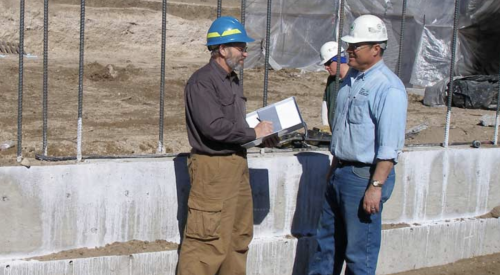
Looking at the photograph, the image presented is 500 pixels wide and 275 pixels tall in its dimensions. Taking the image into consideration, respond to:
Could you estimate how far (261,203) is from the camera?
5.96 metres

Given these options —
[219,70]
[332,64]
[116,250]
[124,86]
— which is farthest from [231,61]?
[124,86]

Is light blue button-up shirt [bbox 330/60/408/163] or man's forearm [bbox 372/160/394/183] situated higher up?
light blue button-up shirt [bbox 330/60/408/163]

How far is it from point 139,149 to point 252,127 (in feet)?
14.5

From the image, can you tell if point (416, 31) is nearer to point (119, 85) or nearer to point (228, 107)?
point (119, 85)

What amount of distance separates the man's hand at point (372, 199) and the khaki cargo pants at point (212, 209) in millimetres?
819

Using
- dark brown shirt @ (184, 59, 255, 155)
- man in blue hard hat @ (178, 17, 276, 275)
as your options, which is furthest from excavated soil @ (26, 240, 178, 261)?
dark brown shirt @ (184, 59, 255, 155)

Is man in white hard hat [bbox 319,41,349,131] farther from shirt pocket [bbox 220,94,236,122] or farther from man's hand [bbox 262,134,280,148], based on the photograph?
shirt pocket [bbox 220,94,236,122]

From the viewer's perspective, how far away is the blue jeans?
16.2ft

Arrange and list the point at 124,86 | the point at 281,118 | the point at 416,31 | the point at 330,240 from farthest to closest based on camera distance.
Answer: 1. the point at 416,31
2. the point at 124,86
3. the point at 330,240
4. the point at 281,118

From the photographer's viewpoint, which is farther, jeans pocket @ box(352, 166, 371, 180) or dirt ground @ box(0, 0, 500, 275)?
dirt ground @ box(0, 0, 500, 275)

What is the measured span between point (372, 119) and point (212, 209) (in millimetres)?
1130

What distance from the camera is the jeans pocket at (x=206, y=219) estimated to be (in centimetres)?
494

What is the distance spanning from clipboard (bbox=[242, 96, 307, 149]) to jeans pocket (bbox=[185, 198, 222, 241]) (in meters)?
0.44

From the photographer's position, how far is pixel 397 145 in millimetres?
4816
